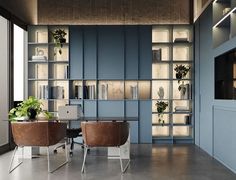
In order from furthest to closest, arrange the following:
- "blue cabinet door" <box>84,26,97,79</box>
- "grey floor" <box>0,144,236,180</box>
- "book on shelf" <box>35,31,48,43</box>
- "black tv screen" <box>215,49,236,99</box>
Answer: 1. "book on shelf" <box>35,31,48,43</box>
2. "blue cabinet door" <box>84,26,97,79</box>
3. "black tv screen" <box>215,49,236,99</box>
4. "grey floor" <box>0,144,236,180</box>

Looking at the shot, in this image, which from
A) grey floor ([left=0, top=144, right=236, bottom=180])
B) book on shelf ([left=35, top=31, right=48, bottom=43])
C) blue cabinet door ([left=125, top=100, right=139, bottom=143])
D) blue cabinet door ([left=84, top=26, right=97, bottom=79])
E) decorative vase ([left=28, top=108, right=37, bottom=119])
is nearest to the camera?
grey floor ([left=0, top=144, right=236, bottom=180])

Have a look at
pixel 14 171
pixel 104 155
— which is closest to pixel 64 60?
pixel 104 155

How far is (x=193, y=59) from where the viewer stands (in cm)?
775

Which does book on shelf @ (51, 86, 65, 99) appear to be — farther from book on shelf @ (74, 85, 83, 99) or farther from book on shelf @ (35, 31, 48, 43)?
book on shelf @ (35, 31, 48, 43)

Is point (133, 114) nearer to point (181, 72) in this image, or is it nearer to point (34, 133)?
point (181, 72)

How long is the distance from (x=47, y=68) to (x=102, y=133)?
3.85 meters

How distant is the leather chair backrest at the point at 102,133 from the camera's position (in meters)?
4.80

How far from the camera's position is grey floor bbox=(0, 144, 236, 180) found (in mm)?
4477

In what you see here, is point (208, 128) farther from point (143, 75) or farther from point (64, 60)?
point (64, 60)

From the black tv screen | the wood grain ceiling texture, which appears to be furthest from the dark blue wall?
the black tv screen

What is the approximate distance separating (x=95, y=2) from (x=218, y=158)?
506 cm

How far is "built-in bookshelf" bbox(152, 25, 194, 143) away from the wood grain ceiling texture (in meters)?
0.42

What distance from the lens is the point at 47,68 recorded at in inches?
320

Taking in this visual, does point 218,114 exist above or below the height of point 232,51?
below
